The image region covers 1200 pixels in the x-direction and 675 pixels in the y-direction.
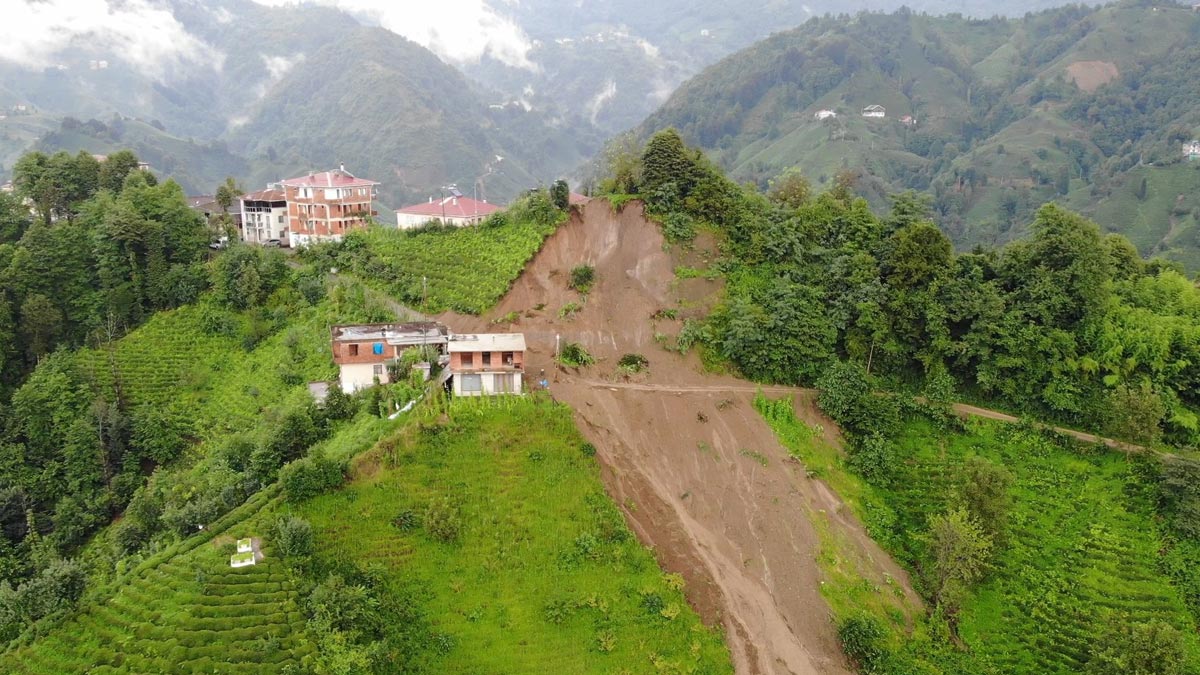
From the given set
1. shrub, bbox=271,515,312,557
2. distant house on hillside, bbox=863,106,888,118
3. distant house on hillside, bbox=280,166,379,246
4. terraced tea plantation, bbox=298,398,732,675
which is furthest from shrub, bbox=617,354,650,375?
distant house on hillside, bbox=863,106,888,118

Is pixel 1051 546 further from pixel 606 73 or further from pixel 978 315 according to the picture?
pixel 606 73

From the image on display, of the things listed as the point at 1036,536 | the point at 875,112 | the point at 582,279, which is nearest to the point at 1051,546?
the point at 1036,536

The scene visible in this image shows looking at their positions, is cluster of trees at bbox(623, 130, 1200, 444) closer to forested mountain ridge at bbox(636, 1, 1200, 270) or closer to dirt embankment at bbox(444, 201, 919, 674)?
dirt embankment at bbox(444, 201, 919, 674)

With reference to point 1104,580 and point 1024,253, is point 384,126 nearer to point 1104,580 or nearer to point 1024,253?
point 1024,253

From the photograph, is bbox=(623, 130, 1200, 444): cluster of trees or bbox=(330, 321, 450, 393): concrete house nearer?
bbox=(623, 130, 1200, 444): cluster of trees

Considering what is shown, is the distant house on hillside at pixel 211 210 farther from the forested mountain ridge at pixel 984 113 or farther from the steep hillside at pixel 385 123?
the forested mountain ridge at pixel 984 113

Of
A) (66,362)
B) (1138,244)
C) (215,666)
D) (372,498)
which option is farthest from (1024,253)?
(1138,244)

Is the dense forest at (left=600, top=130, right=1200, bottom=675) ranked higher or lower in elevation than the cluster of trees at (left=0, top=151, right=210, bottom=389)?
lower
